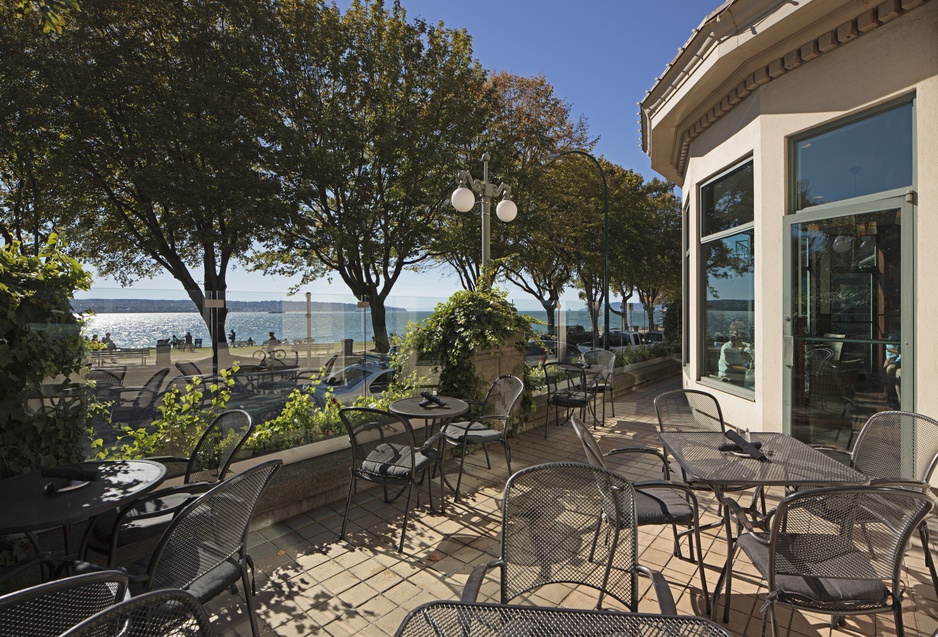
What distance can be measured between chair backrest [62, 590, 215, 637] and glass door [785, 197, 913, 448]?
5.11 metres

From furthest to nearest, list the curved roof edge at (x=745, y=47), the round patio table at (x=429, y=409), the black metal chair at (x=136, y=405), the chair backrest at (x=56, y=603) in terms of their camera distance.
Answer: the round patio table at (x=429, y=409), the curved roof edge at (x=745, y=47), the black metal chair at (x=136, y=405), the chair backrest at (x=56, y=603)

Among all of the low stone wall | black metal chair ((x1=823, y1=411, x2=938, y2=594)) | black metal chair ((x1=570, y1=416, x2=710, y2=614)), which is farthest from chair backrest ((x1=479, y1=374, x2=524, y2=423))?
black metal chair ((x1=823, y1=411, x2=938, y2=594))

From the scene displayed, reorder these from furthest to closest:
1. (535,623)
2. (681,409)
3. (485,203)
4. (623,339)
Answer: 1. (623,339)
2. (485,203)
3. (681,409)
4. (535,623)

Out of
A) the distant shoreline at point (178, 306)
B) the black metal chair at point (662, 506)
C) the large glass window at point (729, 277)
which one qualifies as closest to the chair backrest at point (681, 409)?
the black metal chair at point (662, 506)

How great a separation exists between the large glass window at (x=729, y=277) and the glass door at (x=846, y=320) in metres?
0.68

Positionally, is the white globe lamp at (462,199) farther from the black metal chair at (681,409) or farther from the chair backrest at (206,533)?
the chair backrest at (206,533)

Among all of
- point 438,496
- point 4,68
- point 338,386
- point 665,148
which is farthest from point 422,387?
point 4,68

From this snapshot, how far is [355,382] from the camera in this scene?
5.56m

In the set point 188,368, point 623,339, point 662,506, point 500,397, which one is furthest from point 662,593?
point 623,339

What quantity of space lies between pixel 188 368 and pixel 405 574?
2991mm

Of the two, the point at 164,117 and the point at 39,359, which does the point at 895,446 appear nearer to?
the point at 39,359

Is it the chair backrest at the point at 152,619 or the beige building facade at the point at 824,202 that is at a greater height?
the beige building facade at the point at 824,202

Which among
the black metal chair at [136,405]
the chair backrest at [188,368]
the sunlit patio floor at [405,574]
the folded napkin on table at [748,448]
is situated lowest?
the sunlit patio floor at [405,574]

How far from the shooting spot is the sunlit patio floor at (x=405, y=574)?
2602 mm
